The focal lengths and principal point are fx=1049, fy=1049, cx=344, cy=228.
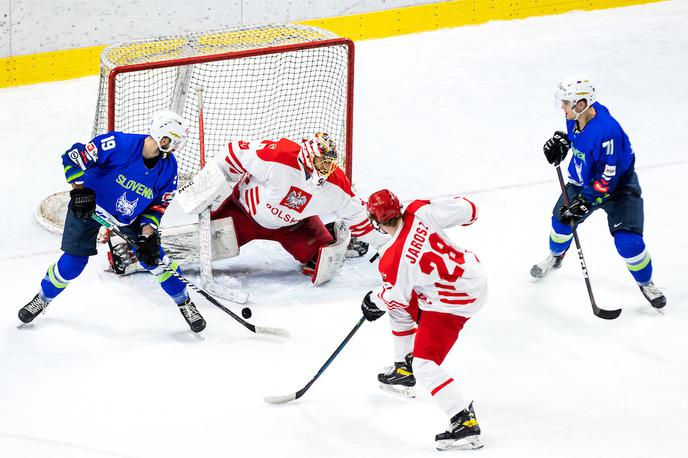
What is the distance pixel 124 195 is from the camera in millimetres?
4324

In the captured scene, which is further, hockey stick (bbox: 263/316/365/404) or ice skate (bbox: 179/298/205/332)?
ice skate (bbox: 179/298/205/332)

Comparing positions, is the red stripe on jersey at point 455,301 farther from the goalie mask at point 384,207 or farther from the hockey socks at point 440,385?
the goalie mask at point 384,207

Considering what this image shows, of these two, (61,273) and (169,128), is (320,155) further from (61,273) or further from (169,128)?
(61,273)

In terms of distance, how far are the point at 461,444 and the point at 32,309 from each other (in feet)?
6.35

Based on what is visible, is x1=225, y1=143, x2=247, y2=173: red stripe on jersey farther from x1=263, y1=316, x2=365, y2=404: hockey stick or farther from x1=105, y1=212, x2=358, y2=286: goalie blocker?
x1=263, y1=316, x2=365, y2=404: hockey stick

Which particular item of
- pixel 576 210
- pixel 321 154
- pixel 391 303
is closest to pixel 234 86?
pixel 321 154

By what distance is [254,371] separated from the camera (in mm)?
4223

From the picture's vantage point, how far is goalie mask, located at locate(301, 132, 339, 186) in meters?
4.52

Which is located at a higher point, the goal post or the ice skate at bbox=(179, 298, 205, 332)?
the goal post

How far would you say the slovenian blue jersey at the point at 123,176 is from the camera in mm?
4184

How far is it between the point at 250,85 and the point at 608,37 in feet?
10.3

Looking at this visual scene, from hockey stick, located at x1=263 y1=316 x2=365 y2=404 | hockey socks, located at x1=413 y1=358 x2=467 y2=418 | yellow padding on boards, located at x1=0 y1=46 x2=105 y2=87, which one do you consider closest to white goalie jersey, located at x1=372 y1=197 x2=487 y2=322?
hockey socks, located at x1=413 y1=358 x2=467 y2=418

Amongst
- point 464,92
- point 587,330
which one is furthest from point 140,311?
point 464,92

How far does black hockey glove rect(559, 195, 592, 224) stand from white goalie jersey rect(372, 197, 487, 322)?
100 cm
